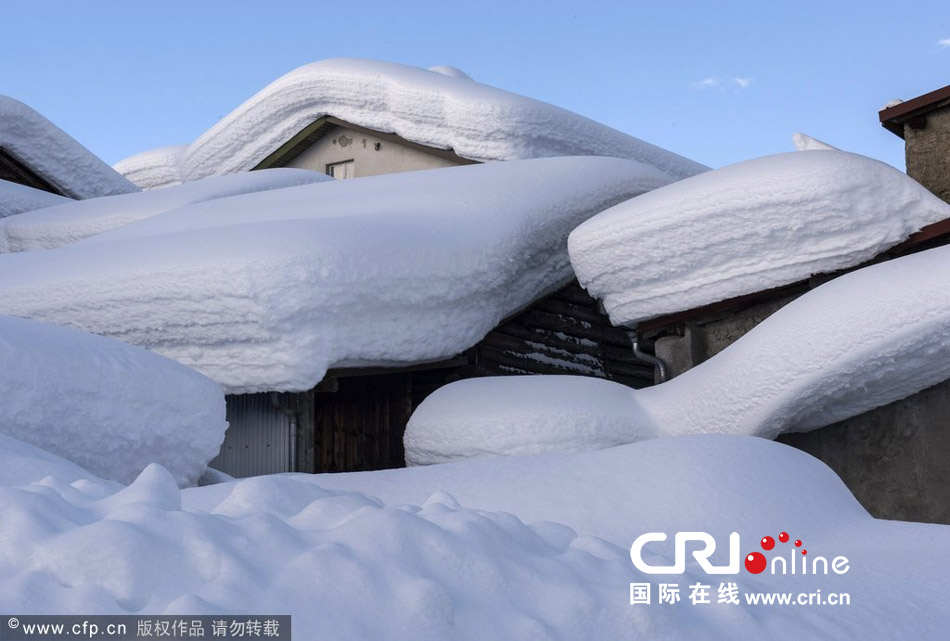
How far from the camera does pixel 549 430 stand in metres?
6.11

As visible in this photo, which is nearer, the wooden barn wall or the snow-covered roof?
the wooden barn wall

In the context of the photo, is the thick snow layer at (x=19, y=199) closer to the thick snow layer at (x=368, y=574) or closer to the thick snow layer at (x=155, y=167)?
the thick snow layer at (x=155, y=167)

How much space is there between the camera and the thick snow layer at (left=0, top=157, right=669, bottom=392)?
238 inches

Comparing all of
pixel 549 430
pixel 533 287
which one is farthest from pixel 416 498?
pixel 533 287

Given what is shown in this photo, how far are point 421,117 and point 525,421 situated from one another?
581 cm

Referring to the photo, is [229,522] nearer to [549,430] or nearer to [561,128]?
[549,430]

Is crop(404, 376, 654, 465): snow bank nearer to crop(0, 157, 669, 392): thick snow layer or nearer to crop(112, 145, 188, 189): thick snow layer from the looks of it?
crop(0, 157, 669, 392): thick snow layer

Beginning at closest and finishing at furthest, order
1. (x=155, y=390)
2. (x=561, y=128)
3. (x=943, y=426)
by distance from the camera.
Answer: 1. (x=155, y=390)
2. (x=943, y=426)
3. (x=561, y=128)

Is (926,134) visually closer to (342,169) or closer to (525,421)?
(525,421)

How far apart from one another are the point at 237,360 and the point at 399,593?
15.7 ft

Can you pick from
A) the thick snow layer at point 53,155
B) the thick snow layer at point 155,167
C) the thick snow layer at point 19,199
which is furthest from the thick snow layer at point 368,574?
the thick snow layer at point 155,167

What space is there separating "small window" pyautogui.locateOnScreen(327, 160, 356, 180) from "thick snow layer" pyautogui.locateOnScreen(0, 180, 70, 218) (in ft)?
10.7

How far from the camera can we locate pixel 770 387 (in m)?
5.73

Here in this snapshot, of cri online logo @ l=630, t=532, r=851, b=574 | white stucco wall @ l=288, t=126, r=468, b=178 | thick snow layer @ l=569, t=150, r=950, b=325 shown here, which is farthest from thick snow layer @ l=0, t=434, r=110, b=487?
white stucco wall @ l=288, t=126, r=468, b=178
